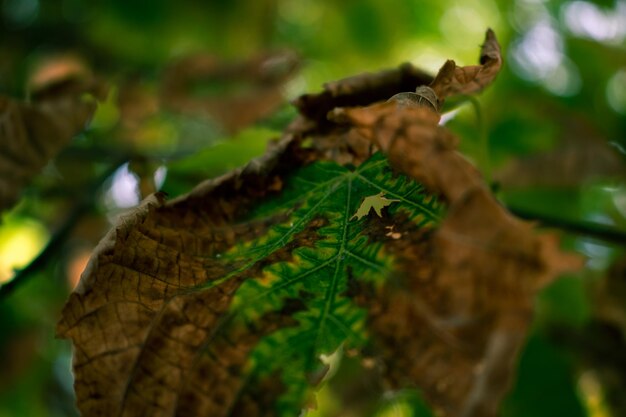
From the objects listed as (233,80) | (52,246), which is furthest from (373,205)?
(233,80)

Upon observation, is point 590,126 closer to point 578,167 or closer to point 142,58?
point 578,167

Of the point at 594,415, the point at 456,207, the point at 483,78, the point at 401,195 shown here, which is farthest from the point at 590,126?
the point at 456,207

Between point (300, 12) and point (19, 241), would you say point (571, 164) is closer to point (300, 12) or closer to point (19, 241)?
point (300, 12)

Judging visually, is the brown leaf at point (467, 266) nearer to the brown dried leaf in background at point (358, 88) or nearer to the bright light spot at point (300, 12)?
the brown dried leaf in background at point (358, 88)

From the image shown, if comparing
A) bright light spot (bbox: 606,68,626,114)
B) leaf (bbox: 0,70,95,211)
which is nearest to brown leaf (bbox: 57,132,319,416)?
leaf (bbox: 0,70,95,211)

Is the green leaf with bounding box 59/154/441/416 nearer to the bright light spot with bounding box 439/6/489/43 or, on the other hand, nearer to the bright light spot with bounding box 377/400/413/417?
the bright light spot with bounding box 377/400/413/417

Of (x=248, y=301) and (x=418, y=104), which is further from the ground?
(x=418, y=104)
